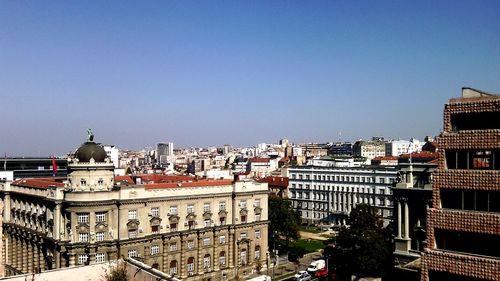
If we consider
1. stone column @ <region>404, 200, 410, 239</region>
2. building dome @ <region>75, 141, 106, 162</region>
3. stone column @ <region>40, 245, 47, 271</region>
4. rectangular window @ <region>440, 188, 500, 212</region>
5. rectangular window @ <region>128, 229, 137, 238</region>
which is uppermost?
building dome @ <region>75, 141, 106, 162</region>

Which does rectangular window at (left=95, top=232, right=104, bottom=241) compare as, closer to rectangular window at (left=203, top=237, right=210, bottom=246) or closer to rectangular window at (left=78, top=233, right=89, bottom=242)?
rectangular window at (left=78, top=233, right=89, bottom=242)

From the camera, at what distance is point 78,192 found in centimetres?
6550

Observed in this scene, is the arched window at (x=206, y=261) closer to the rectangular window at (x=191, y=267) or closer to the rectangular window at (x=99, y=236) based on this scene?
the rectangular window at (x=191, y=267)

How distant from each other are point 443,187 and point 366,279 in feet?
118

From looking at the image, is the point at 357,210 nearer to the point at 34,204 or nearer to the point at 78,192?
the point at 78,192

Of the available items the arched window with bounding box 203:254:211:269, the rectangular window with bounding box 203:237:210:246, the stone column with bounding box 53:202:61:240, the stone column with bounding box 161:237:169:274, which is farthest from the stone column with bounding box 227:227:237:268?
the stone column with bounding box 53:202:61:240

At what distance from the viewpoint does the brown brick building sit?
29438 mm

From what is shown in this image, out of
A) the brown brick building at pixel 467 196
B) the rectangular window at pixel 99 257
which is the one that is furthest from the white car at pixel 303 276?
the brown brick building at pixel 467 196

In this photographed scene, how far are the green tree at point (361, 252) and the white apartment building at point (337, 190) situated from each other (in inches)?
1926

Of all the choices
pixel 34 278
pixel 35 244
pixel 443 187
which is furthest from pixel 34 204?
pixel 443 187

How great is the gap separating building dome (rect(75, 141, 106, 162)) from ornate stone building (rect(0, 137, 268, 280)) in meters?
0.13

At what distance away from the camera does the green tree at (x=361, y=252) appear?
6506 centimetres

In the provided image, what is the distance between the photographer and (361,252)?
6562 centimetres

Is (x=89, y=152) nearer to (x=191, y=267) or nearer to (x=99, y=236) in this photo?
(x=99, y=236)
